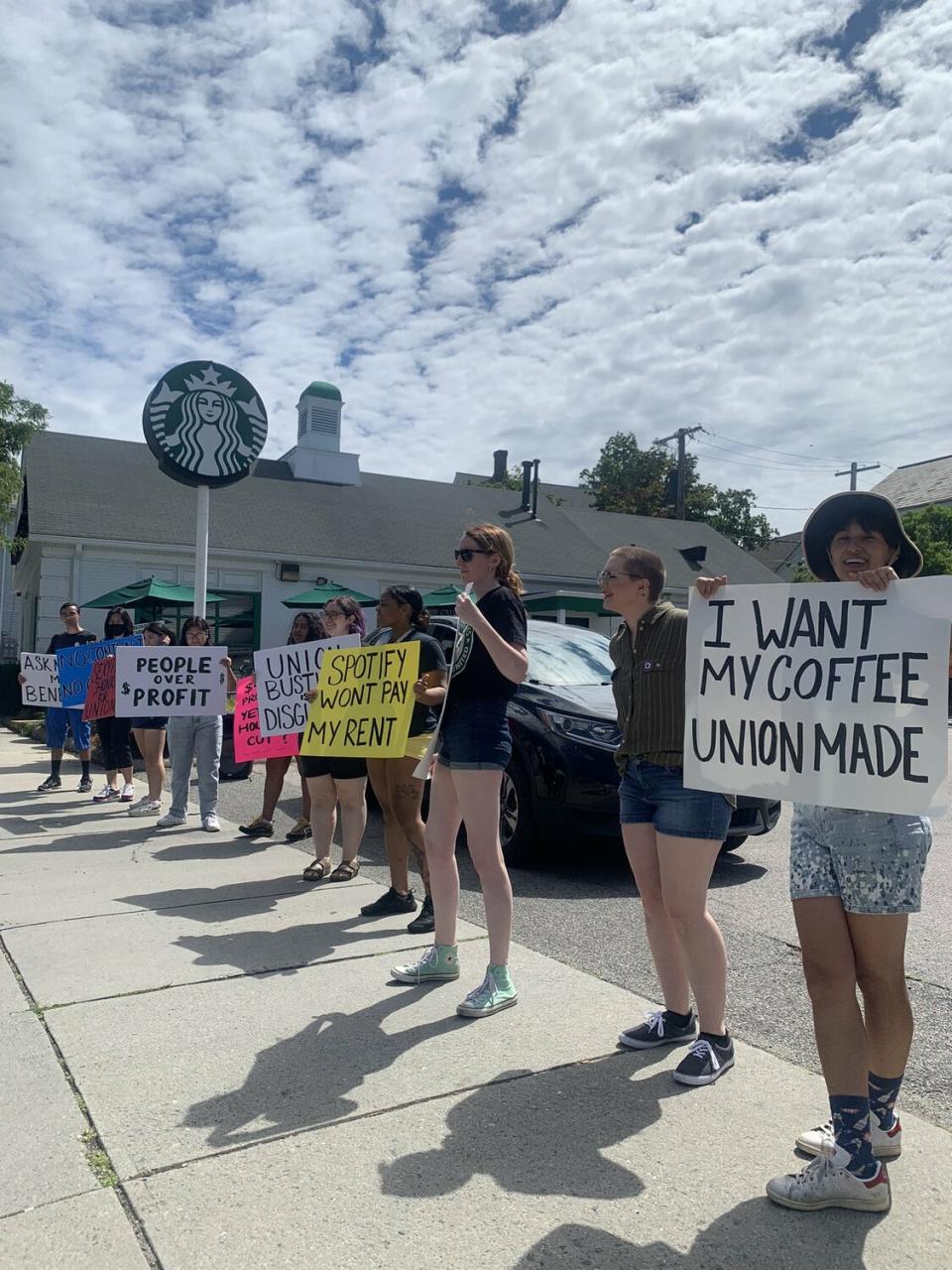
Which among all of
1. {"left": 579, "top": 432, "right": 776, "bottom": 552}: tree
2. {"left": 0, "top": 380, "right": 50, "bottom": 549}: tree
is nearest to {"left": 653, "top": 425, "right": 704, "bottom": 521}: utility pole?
{"left": 579, "top": 432, "right": 776, "bottom": 552}: tree

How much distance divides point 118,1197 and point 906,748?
2308 mm

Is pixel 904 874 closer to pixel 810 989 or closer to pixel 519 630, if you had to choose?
pixel 810 989

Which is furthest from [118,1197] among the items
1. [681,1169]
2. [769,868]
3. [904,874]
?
[769,868]

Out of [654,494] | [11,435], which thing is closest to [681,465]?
[654,494]

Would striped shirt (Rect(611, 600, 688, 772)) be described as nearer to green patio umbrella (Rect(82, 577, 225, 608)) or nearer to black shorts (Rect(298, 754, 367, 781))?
black shorts (Rect(298, 754, 367, 781))

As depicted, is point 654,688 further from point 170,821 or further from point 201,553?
point 201,553

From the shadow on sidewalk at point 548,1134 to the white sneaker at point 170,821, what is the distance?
5316mm

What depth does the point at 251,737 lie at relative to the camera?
26.0ft

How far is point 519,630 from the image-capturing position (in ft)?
13.0

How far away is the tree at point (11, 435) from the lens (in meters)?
24.2

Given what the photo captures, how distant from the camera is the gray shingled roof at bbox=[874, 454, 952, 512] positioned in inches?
2606

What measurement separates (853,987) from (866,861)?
34cm

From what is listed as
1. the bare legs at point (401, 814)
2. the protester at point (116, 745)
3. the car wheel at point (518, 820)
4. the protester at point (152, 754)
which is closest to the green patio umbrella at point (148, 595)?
the protester at point (116, 745)

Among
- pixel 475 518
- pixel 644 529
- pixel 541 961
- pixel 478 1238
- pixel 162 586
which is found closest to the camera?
pixel 478 1238
